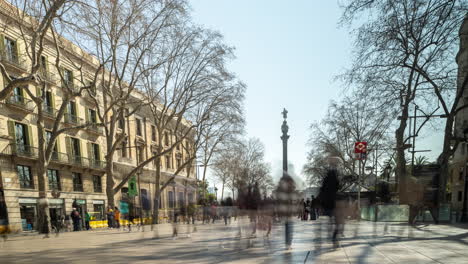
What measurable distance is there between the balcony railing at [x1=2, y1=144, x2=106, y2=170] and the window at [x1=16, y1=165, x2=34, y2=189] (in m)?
0.94

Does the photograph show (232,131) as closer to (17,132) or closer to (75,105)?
(75,105)

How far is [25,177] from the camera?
22312 millimetres

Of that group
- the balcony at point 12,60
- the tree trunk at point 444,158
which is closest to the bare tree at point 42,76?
the balcony at point 12,60

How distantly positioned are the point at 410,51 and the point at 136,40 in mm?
14621

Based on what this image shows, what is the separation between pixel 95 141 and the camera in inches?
1225

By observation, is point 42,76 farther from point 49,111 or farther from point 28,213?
point 28,213

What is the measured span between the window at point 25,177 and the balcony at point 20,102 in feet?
13.2

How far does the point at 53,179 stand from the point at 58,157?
173 cm

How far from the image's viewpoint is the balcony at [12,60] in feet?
67.9

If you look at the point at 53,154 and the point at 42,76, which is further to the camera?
the point at 53,154

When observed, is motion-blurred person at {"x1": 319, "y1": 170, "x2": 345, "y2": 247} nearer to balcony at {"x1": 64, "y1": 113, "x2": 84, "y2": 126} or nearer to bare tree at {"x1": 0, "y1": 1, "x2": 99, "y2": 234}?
bare tree at {"x1": 0, "y1": 1, "x2": 99, "y2": 234}

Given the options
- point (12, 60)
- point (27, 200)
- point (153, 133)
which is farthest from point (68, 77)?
point (153, 133)

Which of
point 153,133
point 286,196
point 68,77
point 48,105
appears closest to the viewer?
point 286,196

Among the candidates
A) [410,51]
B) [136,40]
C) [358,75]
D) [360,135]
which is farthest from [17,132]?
[360,135]
